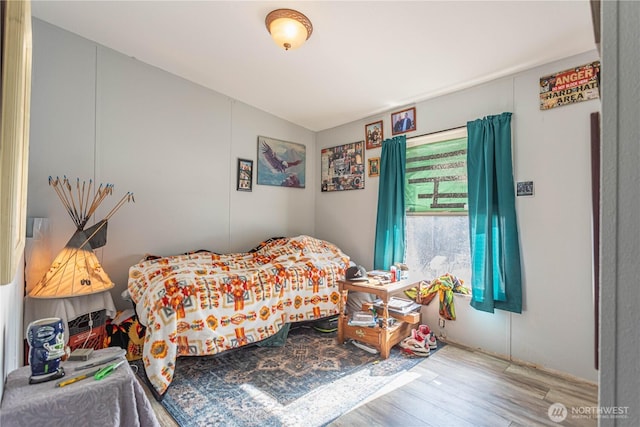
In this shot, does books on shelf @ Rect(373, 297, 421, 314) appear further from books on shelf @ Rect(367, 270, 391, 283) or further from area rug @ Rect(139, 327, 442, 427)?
area rug @ Rect(139, 327, 442, 427)

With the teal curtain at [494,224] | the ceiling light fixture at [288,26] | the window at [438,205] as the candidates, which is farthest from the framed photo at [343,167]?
the ceiling light fixture at [288,26]

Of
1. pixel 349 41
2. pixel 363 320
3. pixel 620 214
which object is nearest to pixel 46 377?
pixel 620 214

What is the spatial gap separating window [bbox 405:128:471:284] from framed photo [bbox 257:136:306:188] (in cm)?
157

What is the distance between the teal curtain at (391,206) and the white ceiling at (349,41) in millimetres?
514

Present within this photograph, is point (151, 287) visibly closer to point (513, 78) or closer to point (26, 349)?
point (26, 349)

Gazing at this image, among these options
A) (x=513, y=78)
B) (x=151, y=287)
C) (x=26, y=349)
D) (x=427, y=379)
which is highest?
(x=513, y=78)

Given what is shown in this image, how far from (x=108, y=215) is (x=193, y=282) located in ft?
4.12

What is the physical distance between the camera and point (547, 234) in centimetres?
225

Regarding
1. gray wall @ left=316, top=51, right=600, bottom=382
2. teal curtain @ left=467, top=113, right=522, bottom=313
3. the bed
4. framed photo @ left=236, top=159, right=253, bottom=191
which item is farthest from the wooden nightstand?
framed photo @ left=236, top=159, right=253, bottom=191

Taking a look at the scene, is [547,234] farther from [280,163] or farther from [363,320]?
[280,163]

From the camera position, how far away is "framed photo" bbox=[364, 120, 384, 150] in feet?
11.2

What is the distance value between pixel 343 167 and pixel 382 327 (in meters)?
2.12

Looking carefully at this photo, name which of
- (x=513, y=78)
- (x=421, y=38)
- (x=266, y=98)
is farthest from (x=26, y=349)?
(x=513, y=78)

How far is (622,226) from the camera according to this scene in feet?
1.52
